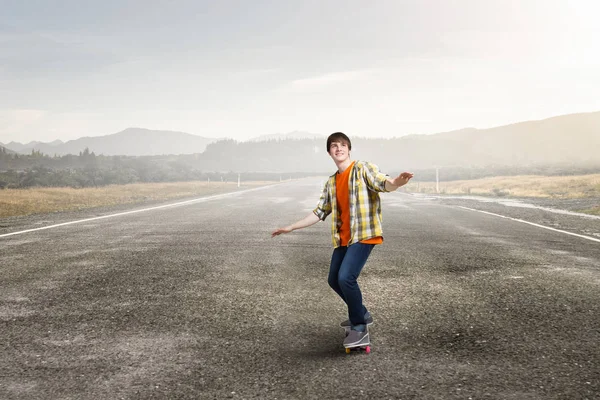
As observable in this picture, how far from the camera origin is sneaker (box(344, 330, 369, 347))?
3926 mm

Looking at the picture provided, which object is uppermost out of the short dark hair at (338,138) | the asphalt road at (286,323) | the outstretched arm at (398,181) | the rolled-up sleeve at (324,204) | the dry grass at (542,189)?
the short dark hair at (338,138)

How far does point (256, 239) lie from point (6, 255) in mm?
4308

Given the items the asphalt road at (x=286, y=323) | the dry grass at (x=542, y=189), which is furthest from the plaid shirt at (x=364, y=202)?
the dry grass at (x=542, y=189)

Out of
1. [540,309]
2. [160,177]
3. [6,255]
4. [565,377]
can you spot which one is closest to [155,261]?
[6,255]

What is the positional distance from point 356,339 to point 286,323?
98cm

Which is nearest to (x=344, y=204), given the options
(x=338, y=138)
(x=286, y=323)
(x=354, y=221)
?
(x=354, y=221)

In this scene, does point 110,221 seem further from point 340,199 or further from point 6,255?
point 340,199

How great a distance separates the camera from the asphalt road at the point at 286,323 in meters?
3.40

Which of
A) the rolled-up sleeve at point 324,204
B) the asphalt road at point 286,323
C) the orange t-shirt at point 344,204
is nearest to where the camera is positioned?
the asphalt road at point 286,323

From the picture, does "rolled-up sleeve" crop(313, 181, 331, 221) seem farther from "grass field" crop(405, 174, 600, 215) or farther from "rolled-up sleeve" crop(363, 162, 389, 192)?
"grass field" crop(405, 174, 600, 215)

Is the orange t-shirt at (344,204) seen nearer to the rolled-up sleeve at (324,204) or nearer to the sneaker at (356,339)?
the rolled-up sleeve at (324,204)

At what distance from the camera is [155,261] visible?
7859mm

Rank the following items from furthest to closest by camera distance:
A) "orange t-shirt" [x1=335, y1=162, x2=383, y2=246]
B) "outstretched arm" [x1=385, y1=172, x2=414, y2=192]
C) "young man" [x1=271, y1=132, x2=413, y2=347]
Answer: "orange t-shirt" [x1=335, y1=162, x2=383, y2=246], "young man" [x1=271, y1=132, x2=413, y2=347], "outstretched arm" [x1=385, y1=172, x2=414, y2=192]

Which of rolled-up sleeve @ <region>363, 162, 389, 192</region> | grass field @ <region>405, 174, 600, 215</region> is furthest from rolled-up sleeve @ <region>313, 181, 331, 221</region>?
grass field @ <region>405, 174, 600, 215</region>
